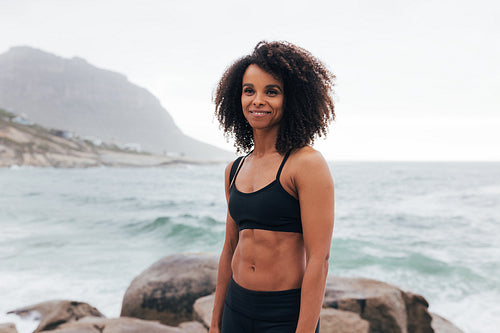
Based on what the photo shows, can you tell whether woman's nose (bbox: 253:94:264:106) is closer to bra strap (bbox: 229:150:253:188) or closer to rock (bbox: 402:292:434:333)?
bra strap (bbox: 229:150:253:188)

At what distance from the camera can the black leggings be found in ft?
4.93

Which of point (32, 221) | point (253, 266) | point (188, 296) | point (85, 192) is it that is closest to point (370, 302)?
point (188, 296)

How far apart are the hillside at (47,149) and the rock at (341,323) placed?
207 feet

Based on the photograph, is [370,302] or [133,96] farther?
[133,96]

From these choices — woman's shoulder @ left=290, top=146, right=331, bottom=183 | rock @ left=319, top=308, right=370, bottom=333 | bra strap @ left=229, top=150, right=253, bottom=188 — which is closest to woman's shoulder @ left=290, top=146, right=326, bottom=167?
woman's shoulder @ left=290, top=146, right=331, bottom=183

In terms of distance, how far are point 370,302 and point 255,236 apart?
10.5 feet

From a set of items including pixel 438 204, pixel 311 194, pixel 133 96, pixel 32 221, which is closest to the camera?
pixel 311 194

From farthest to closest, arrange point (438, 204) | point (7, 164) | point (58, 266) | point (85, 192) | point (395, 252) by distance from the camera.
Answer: point (7, 164), point (85, 192), point (438, 204), point (395, 252), point (58, 266)

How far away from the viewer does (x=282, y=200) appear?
1.47 m

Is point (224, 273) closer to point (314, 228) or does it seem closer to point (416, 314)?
point (314, 228)

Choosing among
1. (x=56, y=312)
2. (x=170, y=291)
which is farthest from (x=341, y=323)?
(x=56, y=312)

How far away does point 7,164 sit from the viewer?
5362 centimetres

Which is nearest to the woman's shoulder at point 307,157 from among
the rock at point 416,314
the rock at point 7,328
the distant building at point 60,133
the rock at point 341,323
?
the rock at point 341,323

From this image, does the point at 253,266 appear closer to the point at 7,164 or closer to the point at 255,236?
the point at 255,236
